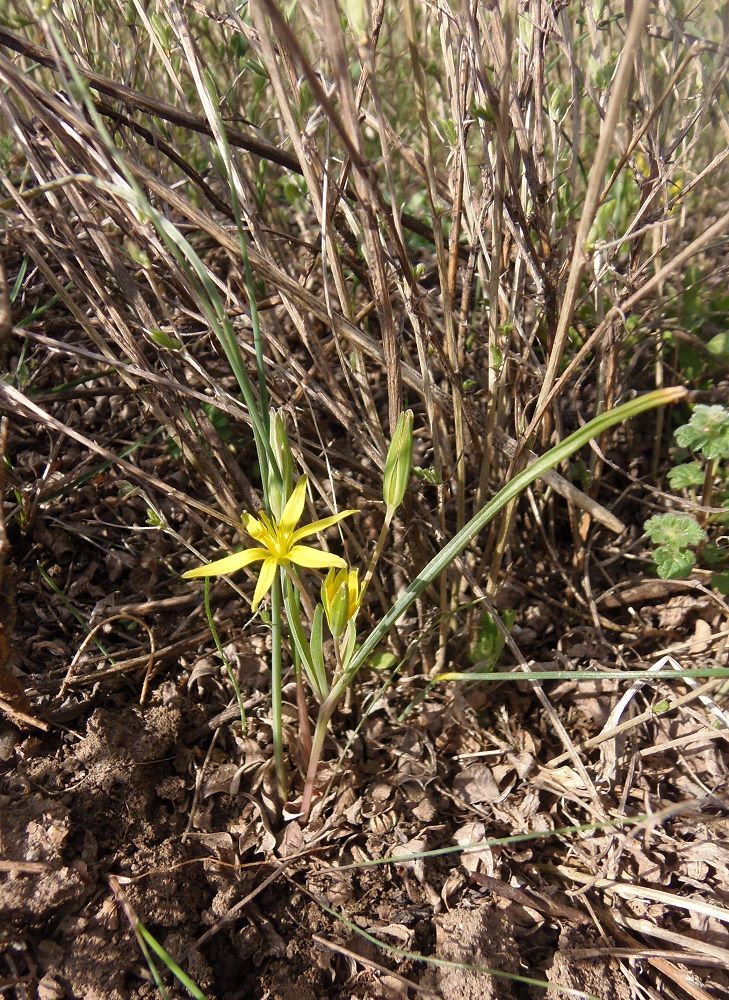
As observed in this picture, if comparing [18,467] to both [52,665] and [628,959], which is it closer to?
[52,665]

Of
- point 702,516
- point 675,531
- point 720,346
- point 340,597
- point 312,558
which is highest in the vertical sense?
point 312,558

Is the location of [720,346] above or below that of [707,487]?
above

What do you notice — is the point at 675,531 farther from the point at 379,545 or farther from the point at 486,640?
the point at 379,545

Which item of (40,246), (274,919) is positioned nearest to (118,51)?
(40,246)

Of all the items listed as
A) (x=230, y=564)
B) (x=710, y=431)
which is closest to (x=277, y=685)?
(x=230, y=564)

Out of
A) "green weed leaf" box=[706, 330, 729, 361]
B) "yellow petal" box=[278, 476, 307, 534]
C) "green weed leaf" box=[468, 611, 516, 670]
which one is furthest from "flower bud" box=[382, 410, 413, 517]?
"green weed leaf" box=[706, 330, 729, 361]

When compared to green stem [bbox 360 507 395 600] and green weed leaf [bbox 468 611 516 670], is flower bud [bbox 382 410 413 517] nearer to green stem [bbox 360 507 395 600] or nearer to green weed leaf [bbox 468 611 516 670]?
green stem [bbox 360 507 395 600]

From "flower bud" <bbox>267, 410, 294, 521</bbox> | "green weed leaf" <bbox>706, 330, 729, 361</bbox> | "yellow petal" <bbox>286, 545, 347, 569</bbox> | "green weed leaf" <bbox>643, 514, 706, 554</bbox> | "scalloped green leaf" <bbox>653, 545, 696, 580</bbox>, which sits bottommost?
"scalloped green leaf" <bbox>653, 545, 696, 580</bbox>
